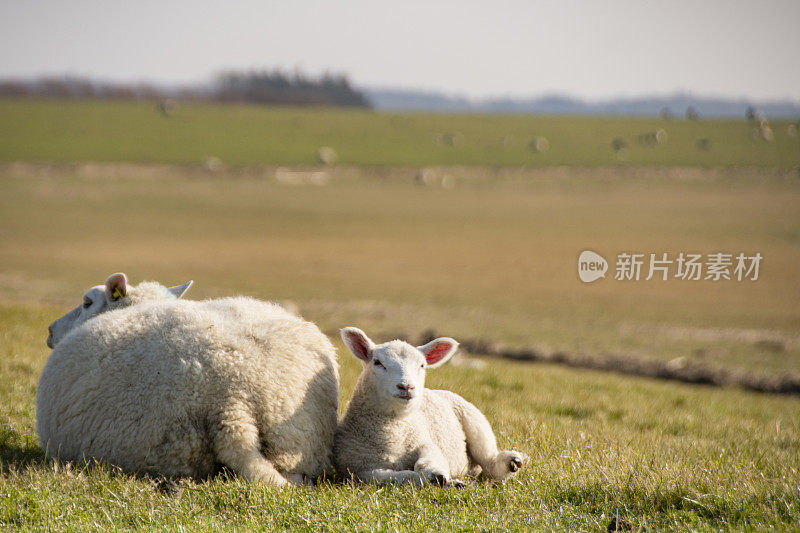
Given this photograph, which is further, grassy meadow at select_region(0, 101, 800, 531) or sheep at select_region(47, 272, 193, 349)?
sheep at select_region(47, 272, 193, 349)

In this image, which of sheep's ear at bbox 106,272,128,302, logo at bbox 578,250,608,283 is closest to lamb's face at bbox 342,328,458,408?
sheep's ear at bbox 106,272,128,302

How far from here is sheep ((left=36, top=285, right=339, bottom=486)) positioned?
5629 millimetres

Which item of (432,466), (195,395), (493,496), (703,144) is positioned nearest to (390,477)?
(432,466)

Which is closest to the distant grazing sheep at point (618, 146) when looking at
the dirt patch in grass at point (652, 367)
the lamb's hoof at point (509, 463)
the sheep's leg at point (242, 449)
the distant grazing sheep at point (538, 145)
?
the distant grazing sheep at point (538, 145)

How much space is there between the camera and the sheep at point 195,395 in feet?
18.5

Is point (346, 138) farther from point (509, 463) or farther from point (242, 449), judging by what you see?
point (242, 449)

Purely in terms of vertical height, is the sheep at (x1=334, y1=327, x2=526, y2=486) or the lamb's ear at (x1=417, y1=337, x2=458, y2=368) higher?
the lamb's ear at (x1=417, y1=337, x2=458, y2=368)

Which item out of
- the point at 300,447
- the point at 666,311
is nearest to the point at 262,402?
the point at 300,447

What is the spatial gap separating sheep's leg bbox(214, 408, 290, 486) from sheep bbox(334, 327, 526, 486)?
2.11ft

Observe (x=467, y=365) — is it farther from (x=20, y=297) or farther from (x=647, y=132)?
(x=647, y=132)

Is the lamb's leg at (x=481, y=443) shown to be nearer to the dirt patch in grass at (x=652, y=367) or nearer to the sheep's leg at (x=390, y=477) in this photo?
the sheep's leg at (x=390, y=477)

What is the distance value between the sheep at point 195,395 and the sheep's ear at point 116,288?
29.1 inches

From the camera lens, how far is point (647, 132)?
83938 millimetres

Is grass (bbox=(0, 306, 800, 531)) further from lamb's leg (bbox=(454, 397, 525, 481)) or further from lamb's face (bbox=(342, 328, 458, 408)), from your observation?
lamb's face (bbox=(342, 328, 458, 408))
